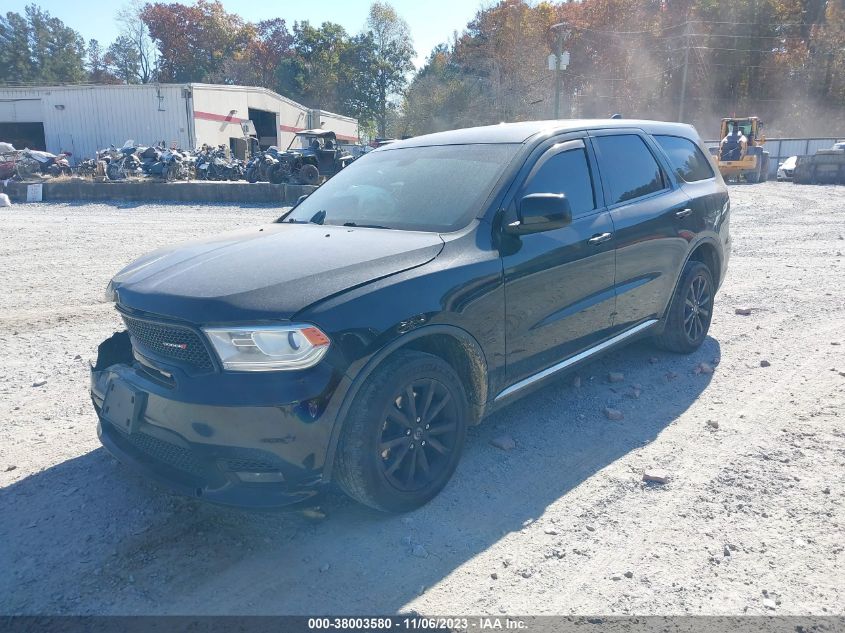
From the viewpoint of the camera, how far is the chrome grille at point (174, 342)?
9.12 feet

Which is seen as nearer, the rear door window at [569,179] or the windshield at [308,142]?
the rear door window at [569,179]

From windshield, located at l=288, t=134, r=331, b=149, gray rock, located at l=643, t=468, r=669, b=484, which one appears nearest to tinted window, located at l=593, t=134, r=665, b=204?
gray rock, located at l=643, t=468, r=669, b=484

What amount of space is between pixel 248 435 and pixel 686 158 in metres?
4.48

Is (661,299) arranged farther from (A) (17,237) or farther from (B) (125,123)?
(B) (125,123)

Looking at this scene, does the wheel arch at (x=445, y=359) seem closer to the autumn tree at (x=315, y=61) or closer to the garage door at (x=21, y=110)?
the garage door at (x=21, y=110)

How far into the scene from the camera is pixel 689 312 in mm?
5340

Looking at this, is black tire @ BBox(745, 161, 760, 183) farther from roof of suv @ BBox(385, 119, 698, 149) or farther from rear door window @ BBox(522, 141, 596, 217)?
rear door window @ BBox(522, 141, 596, 217)

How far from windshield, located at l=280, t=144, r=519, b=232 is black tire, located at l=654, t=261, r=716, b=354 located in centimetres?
215

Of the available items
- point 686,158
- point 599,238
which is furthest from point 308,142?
point 599,238

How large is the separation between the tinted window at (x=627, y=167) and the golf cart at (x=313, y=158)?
50.9 ft

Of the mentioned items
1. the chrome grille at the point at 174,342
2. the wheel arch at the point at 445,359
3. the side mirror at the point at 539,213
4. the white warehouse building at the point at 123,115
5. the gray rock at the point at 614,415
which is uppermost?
the white warehouse building at the point at 123,115

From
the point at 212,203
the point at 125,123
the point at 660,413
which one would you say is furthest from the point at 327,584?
the point at 125,123

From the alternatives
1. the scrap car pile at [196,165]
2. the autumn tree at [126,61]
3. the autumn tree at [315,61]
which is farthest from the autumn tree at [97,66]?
the scrap car pile at [196,165]

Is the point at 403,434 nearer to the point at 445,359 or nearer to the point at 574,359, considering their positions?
the point at 445,359
